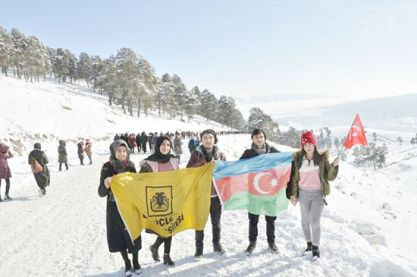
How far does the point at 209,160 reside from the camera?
6.43 m

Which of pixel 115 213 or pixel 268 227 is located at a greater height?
pixel 115 213

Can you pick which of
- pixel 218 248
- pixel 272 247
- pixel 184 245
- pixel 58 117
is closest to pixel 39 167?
pixel 184 245

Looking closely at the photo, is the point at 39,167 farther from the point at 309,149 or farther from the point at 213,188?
the point at 309,149

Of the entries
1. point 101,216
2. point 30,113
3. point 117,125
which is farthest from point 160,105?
point 101,216

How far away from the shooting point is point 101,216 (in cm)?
956

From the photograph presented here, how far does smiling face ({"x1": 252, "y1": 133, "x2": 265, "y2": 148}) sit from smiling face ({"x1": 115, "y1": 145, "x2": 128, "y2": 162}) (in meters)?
2.40

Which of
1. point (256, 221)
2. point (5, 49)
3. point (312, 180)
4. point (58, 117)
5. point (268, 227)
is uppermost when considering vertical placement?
point (5, 49)

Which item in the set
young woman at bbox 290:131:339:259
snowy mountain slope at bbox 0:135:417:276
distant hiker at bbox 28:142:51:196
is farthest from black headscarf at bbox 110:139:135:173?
distant hiker at bbox 28:142:51:196

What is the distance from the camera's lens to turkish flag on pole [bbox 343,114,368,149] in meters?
7.61

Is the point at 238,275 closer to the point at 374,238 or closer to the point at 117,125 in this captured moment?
the point at 374,238

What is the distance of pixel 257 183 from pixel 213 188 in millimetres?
879

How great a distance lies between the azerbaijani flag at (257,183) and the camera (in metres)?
6.55

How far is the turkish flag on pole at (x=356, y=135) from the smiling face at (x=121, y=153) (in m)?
4.68

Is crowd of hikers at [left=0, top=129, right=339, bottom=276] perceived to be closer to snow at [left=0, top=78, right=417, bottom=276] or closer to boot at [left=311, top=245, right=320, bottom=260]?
boot at [left=311, top=245, right=320, bottom=260]
